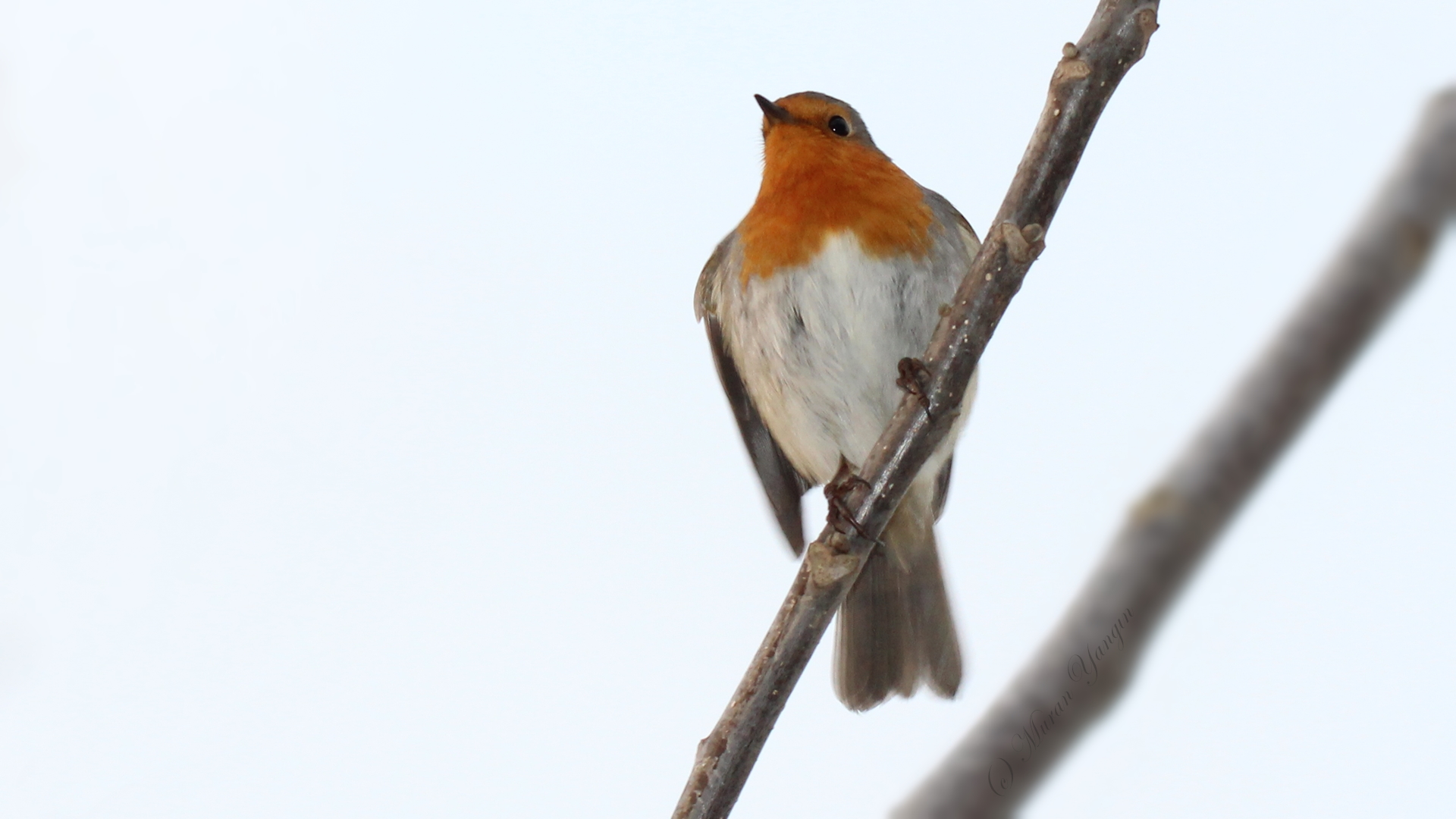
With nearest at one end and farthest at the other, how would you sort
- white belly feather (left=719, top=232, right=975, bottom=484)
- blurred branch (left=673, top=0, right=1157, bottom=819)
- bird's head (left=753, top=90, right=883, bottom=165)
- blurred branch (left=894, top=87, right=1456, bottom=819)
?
blurred branch (left=894, top=87, right=1456, bottom=819) < blurred branch (left=673, top=0, right=1157, bottom=819) < white belly feather (left=719, top=232, right=975, bottom=484) < bird's head (left=753, top=90, right=883, bottom=165)

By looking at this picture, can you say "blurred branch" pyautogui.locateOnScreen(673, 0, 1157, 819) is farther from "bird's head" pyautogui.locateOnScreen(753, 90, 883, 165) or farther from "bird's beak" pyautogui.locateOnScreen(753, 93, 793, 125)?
"bird's beak" pyautogui.locateOnScreen(753, 93, 793, 125)

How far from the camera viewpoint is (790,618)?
2.31 meters

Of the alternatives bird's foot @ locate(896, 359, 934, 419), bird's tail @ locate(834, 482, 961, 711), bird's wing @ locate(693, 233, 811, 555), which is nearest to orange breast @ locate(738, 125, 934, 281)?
bird's wing @ locate(693, 233, 811, 555)

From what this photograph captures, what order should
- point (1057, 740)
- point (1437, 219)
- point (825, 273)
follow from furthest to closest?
point (825, 273)
point (1057, 740)
point (1437, 219)

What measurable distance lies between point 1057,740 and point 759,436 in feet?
8.83

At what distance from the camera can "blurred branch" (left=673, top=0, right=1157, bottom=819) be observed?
85.4 inches

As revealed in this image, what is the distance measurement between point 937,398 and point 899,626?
161cm

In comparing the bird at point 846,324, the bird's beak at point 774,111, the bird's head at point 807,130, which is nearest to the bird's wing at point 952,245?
the bird at point 846,324

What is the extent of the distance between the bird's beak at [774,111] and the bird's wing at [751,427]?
371 mm

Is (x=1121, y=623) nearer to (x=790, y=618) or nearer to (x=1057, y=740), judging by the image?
(x=1057, y=740)

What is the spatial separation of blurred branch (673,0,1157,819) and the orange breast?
1048 mm

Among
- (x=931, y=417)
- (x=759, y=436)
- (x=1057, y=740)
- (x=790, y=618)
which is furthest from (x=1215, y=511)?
(x=759, y=436)

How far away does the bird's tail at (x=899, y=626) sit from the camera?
11.6ft

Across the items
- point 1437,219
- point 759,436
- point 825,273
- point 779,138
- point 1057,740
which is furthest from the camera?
point 759,436
